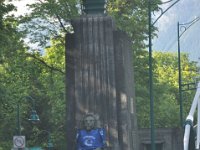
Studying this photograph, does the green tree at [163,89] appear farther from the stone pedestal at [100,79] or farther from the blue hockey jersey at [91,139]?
the blue hockey jersey at [91,139]

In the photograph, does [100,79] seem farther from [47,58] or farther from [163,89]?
[47,58]

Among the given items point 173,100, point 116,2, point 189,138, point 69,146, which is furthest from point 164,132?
point 173,100

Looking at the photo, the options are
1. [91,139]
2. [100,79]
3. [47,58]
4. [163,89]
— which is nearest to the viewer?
[91,139]

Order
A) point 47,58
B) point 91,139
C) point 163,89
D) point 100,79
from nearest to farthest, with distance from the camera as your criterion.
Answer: point 91,139, point 100,79, point 163,89, point 47,58

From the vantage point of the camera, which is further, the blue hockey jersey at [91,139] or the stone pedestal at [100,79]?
the stone pedestal at [100,79]

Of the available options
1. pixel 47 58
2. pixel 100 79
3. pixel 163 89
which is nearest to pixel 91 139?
pixel 100 79

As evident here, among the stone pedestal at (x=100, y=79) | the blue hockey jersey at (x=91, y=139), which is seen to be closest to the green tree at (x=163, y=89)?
the stone pedestal at (x=100, y=79)

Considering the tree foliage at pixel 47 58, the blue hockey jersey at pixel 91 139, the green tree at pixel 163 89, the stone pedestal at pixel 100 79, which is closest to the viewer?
the blue hockey jersey at pixel 91 139

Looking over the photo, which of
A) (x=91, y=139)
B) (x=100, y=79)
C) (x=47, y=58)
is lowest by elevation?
(x=91, y=139)

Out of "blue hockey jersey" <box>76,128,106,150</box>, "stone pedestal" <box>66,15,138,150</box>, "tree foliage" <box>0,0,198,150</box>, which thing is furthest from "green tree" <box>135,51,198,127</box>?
"blue hockey jersey" <box>76,128,106,150</box>

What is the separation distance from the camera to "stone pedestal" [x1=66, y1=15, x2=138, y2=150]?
67.9ft

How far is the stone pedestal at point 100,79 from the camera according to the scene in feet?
67.9

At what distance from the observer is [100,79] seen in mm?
20906

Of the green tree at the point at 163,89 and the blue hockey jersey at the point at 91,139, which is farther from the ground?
the green tree at the point at 163,89
